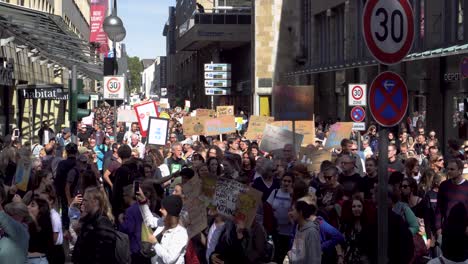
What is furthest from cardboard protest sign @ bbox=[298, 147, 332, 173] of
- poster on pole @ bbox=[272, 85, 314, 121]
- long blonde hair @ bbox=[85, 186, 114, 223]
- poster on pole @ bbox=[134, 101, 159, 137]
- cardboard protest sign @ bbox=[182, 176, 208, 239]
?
long blonde hair @ bbox=[85, 186, 114, 223]

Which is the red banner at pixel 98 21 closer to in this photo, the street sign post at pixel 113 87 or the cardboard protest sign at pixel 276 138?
the street sign post at pixel 113 87

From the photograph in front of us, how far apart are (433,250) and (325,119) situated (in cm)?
3615

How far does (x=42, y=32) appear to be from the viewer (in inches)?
993

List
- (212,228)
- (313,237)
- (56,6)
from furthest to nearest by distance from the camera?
(56,6) < (212,228) < (313,237)

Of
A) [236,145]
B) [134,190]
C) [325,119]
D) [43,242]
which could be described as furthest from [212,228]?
[325,119]

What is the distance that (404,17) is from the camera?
7285mm

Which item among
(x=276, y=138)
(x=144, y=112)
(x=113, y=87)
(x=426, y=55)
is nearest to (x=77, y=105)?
(x=276, y=138)

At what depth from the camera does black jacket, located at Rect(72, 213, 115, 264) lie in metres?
8.21

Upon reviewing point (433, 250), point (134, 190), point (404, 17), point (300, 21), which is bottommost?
point (433, 250)

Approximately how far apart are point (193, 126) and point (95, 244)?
57.0ft

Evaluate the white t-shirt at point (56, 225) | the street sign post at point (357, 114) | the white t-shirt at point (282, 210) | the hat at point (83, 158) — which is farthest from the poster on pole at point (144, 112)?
the white t-shirt at point (56, 225)

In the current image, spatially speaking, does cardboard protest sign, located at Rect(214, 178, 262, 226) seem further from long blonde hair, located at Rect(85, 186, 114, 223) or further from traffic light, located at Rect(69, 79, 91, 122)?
traffic light, located at Rect(69, 79, 91, 122)

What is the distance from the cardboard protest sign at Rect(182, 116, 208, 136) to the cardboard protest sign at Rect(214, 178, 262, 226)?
15.8 meters

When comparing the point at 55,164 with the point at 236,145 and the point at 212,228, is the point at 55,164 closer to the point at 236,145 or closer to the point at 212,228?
the point at 236,145
